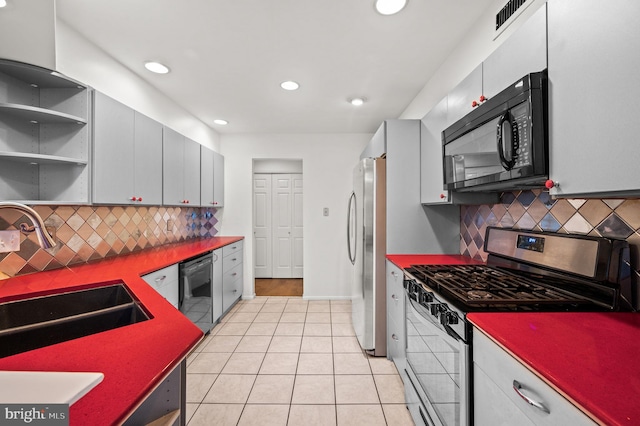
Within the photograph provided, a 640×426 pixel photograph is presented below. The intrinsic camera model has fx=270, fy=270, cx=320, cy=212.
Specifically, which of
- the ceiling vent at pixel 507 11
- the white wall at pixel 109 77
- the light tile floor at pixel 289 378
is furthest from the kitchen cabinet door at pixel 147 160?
the ceiling vent at pixel 507 11

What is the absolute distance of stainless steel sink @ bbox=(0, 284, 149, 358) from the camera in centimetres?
116

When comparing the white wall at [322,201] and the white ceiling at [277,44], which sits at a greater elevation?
the white ceiling at [277,44]

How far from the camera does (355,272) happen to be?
2.82 metres

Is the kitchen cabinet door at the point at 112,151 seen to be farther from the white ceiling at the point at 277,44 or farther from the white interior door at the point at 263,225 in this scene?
the white interior door at the point at 263,225

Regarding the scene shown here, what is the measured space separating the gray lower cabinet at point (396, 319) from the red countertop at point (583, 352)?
101 centimetres

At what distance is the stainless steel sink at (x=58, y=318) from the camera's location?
Result: 1.16 m

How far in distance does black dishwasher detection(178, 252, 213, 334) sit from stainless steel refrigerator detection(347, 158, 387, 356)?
158 cm

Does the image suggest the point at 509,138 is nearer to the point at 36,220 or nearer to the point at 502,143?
the point at 502,143

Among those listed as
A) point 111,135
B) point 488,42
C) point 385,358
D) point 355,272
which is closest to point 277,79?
point 111,135

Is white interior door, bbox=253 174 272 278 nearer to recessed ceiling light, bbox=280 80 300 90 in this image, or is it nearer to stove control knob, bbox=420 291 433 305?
recessed ceiling light, bbox=280 80 300 90

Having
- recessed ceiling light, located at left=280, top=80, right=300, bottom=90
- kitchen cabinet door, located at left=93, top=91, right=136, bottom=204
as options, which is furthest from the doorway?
kitchen cabinet door, located at left=93, top=91, right=136, bottom=204

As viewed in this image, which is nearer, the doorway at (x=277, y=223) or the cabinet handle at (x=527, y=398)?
the cabinet handle at (x=527, y=398)

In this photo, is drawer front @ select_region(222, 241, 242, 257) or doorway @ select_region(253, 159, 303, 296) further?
doorway @ select_region(253, 159, 303, 296)

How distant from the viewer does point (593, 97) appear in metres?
0.86
